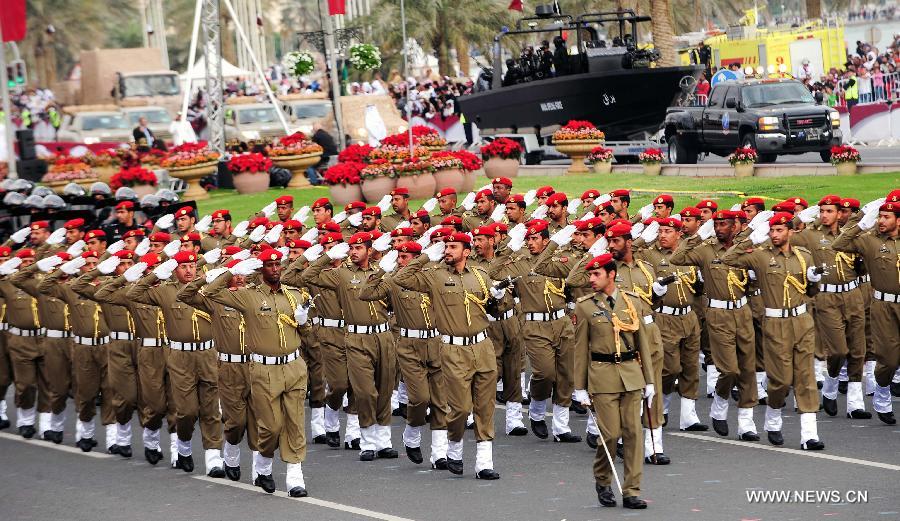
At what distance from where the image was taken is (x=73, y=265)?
14.9 metres

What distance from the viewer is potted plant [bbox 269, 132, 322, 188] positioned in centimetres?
2859

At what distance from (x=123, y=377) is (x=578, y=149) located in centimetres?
1494

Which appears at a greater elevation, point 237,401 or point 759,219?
point 759,219

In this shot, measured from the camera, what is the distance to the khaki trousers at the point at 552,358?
46.0 ft

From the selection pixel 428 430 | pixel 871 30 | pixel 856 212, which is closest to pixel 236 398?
pixel 428 430

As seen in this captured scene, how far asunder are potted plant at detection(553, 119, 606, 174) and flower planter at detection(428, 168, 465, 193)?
11.4 feet

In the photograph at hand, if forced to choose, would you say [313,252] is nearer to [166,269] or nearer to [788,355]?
[166,269]

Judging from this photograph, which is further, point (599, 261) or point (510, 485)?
point (510, 485)

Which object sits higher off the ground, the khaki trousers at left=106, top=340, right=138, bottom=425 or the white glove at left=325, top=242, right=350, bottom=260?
the white glove at left=325, top=242, right=350, bottom=260

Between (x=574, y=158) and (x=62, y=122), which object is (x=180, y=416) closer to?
(x=574, y=158)

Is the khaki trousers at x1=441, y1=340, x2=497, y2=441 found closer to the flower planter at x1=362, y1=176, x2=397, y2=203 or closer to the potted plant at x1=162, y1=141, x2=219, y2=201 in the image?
the flower planter at x1=362, y1=176, x2=397, y2=203

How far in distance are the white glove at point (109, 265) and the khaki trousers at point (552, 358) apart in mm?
3825

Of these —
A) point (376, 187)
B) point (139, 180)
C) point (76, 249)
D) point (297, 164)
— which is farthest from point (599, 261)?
point (297, 164)

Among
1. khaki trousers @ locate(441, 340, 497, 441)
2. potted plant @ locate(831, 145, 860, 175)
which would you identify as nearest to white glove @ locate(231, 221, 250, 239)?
khaki trousers @ locate(441, 340, 497, 441)
